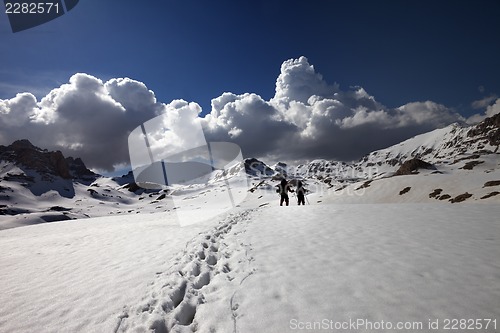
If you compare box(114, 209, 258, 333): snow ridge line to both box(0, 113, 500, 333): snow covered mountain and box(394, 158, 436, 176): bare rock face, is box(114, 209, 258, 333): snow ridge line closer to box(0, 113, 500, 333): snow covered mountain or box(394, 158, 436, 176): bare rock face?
box(0, 113, 500, 333): snow covered mountain

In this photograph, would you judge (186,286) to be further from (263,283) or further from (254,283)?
(263,283)

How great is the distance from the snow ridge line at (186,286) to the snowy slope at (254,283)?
0.09ft

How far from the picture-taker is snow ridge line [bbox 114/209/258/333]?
4.53 metres

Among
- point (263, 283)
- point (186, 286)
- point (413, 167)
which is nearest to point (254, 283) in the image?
point (263, 283)

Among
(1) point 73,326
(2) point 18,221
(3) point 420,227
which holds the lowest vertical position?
(3) point 420,227

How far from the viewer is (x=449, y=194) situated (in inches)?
1159

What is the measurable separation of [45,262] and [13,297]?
10.9 feet

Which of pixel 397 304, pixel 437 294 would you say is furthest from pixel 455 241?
pixel 397 304

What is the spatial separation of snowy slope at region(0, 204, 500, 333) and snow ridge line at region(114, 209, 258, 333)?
27 millimetres

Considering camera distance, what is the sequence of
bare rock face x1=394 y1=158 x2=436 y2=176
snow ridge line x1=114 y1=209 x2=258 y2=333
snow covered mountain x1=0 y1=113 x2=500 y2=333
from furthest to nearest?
bare rock face x1=394 y1=158 x2=436 y2=176 → snow ridge line x1=114 y1=209 x2=258 y2=333 → snow covered mountain x1=0 y1=113 x2=500 y2=333

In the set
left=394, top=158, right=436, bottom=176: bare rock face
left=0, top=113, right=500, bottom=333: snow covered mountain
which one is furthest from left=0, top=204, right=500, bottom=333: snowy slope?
left=394, top=158, right=436, bottom=176: bare rock face

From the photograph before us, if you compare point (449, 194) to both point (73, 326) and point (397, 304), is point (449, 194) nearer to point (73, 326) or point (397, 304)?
point (397, 304)

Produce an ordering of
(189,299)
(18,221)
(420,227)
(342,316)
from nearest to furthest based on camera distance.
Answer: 1. (342,316)
2. (189,299)
3. (420,227)
4. (18,221)

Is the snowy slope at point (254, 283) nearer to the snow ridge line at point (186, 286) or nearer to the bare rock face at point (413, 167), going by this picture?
the snow ridge line at point (186, 286)
